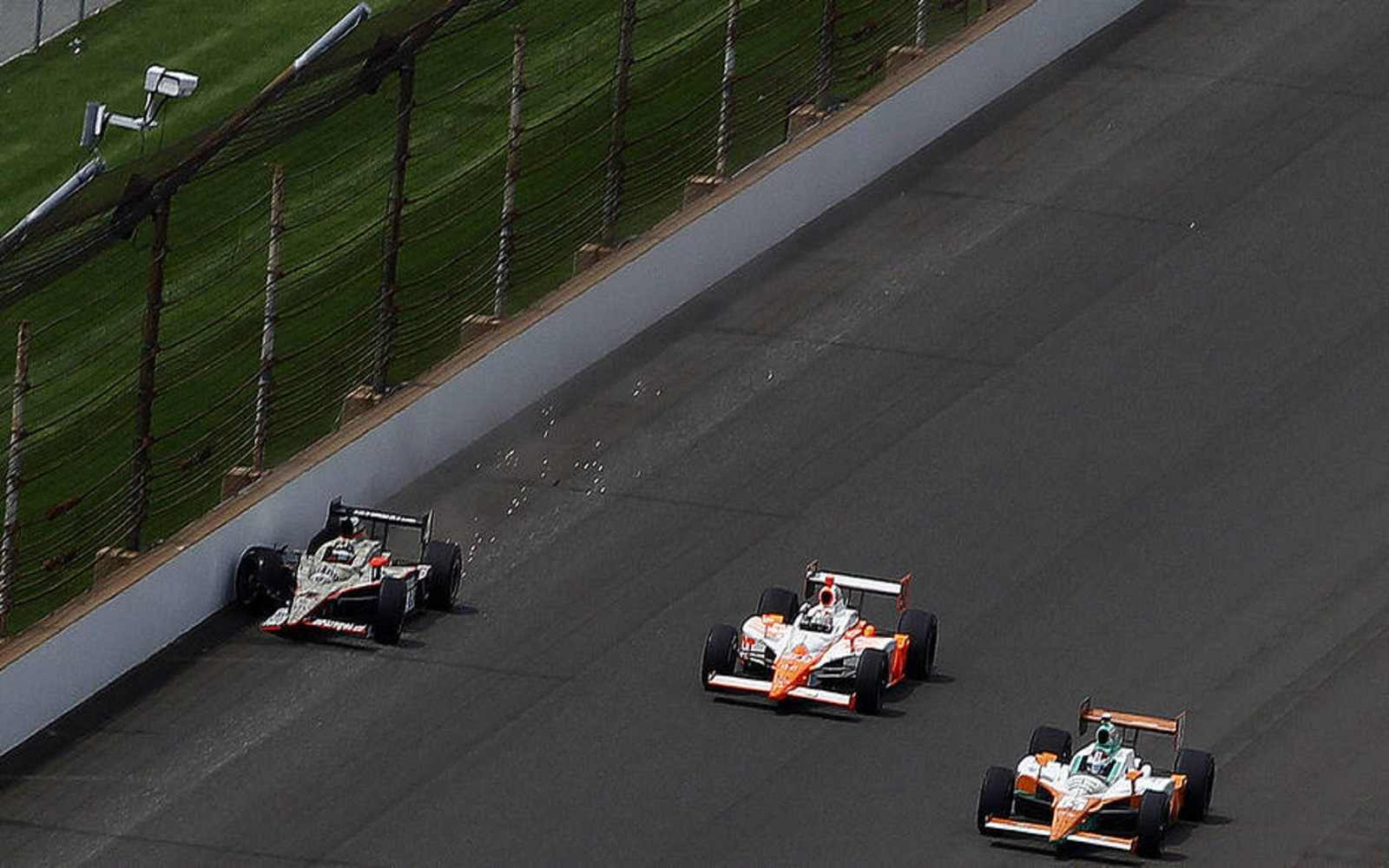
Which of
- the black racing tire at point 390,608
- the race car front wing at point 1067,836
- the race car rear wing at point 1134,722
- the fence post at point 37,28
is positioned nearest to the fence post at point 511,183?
the black racing tire at point 390,608

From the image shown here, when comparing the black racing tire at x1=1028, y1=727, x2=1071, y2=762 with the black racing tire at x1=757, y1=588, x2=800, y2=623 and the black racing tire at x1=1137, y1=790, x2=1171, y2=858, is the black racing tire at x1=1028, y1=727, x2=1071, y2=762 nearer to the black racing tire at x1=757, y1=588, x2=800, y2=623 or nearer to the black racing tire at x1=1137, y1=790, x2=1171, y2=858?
the black racing tire at x1=1137, y1=790, x2=1171, y2=858

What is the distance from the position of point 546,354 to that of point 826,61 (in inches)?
184

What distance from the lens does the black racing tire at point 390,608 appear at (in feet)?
72.2

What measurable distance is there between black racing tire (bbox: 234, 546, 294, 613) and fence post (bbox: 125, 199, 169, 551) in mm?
677

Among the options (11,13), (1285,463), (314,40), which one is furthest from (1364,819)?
(11,13)

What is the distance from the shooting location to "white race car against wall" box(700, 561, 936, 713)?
21.1m

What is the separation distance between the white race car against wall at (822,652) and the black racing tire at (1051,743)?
139 cm

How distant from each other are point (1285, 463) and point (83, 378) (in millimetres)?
8849

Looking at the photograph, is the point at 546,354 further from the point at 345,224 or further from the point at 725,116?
the point at 345,224

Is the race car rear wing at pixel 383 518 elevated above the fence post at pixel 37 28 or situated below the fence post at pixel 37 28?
below

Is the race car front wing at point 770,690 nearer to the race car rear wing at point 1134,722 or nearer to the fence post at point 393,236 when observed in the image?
the race car rear wing at point 1134,722

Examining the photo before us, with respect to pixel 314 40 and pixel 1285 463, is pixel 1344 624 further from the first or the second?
pixel 314 40

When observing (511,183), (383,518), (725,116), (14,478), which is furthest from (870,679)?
(725,116)

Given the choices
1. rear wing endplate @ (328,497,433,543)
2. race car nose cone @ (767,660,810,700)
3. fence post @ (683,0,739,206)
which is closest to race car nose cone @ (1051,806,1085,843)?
race car nose cone @ (767,660,810,700)
